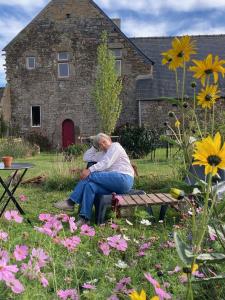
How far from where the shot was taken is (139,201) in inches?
241

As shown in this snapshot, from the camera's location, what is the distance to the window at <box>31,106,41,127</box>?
92.3 feet

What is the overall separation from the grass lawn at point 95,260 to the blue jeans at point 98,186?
43cm

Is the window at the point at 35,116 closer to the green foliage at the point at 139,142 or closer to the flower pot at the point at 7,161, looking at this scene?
the green foliage at the point at 139,142

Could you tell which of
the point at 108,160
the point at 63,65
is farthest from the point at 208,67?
the point at 63,65

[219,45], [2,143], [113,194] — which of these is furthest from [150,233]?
[219,45]

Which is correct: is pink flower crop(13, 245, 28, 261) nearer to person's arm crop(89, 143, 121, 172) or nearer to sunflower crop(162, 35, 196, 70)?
sunflower crop(162, 35, 196, 70)

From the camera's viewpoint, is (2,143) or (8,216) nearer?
(8,216)

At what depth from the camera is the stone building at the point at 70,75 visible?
27.4m

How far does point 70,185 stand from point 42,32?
19.2 meters

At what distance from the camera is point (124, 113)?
27.4 metres

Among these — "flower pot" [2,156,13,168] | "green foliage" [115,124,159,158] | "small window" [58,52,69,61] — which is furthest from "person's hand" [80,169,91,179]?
"small window" [58,52,69,61]

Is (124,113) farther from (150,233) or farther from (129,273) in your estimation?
(129,273)

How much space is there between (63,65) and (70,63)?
1.48 ft

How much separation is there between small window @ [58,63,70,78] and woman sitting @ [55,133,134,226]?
2169 cm
